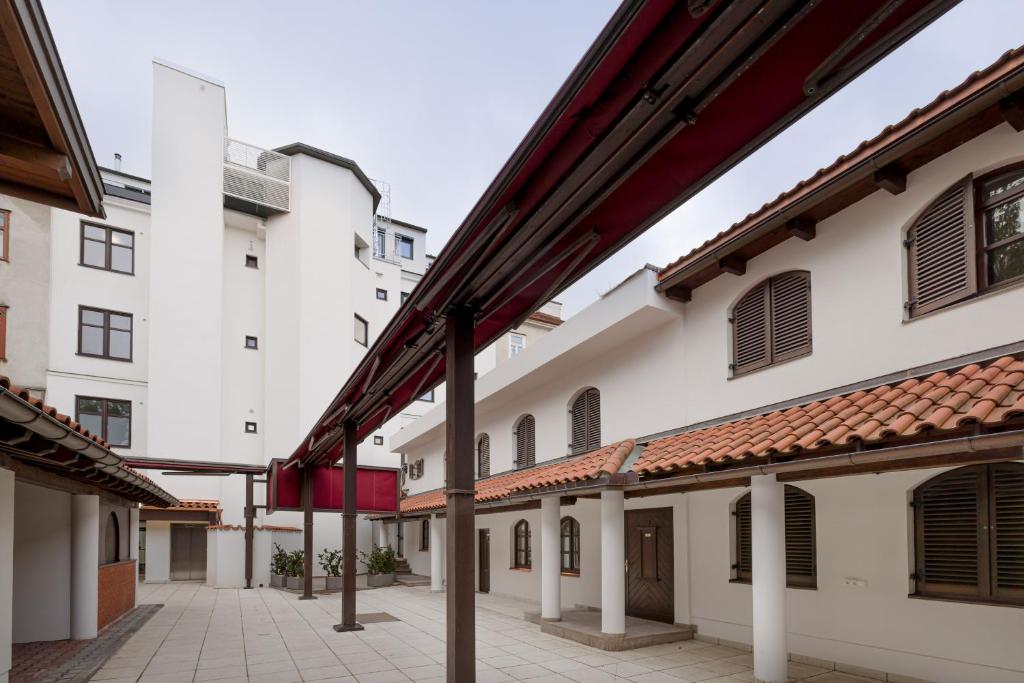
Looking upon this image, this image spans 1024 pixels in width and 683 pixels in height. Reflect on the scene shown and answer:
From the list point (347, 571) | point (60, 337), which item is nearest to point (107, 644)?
point (347, 571)

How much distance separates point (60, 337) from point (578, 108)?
2338 centimetres

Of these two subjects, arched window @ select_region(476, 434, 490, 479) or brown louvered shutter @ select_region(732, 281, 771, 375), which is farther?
arched window @ select_region(476, 434, 490, 479)

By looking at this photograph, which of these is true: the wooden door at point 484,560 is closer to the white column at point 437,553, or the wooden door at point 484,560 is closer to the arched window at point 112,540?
the white column at point 437,553

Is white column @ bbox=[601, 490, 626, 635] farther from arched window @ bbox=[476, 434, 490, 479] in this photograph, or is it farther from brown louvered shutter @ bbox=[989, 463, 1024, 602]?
arched window @ bbox=[476, 434, 490, 479]

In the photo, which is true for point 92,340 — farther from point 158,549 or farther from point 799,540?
point 799,540

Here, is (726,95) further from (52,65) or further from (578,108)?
(52,65)

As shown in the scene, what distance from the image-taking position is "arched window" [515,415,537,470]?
49.9 ft

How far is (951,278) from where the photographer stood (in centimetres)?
687

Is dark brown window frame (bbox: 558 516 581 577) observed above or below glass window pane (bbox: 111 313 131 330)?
below

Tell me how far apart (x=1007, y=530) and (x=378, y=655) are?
25.6ft

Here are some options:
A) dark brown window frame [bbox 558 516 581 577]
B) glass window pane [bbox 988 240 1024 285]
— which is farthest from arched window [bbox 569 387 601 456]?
glass window pane [bbox 988 240 1024 285]

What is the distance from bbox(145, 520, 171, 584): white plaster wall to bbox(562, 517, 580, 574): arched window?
51.5 ft

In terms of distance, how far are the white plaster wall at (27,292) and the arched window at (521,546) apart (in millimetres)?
15778

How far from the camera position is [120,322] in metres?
22.0
